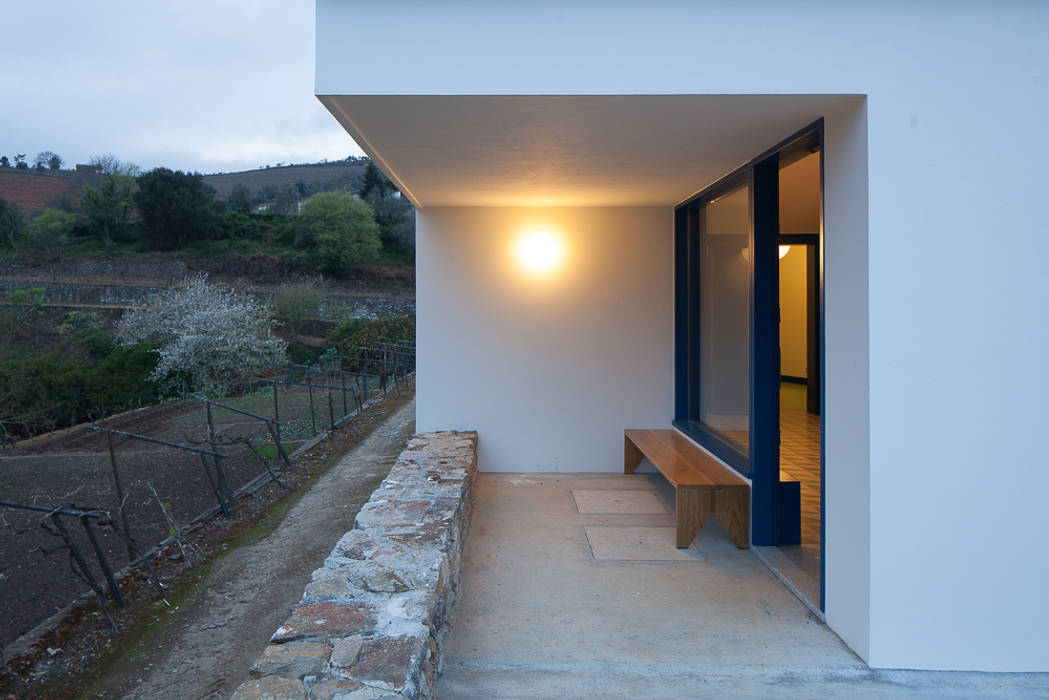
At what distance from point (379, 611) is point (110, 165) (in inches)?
1728

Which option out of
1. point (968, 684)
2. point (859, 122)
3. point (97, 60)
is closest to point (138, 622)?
point (968, 684)

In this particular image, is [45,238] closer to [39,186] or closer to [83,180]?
[83,180]

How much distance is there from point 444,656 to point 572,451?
318 cm

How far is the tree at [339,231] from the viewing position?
3062cm

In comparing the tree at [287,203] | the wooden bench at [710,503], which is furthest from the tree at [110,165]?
the wooden bench at [710,503]

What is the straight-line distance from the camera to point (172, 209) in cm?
3152

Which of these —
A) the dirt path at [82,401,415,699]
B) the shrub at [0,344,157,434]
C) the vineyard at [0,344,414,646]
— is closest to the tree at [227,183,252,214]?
the shrub at [0,344,157,434]

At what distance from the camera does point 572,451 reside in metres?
5.88

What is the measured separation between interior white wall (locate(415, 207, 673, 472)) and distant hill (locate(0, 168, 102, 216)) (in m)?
36.7

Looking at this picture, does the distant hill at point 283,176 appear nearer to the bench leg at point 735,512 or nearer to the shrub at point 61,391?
the shrub at point 61,391

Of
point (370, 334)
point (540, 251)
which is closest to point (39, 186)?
point (370, 334)

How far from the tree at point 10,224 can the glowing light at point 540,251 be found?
100ft

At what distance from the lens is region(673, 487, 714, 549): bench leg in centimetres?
404

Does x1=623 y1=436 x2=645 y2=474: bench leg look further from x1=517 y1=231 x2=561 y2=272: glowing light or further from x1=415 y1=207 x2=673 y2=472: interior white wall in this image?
x1=517 y1=231 x2=561 y2=272: glowing light
